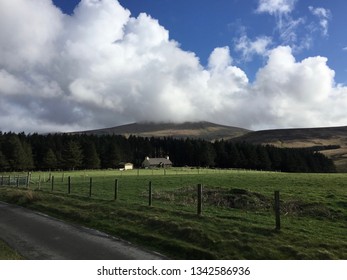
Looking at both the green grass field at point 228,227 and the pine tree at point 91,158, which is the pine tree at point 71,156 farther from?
the green grass field at point 228,227

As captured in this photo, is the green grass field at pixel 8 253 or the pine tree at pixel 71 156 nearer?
the green grass field at pixel 8 253

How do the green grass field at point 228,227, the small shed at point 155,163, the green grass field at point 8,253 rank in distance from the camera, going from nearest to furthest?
the green grass field at point 8,253 < the green grass field at point 228,227 < the small shed at point 155,163

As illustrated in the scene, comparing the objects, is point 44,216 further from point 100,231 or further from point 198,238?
point 198,238

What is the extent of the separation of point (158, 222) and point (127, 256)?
4754mm

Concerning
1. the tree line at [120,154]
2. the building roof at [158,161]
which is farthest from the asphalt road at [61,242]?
the building roof at [158,161]

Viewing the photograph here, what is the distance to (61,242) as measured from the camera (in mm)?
13648

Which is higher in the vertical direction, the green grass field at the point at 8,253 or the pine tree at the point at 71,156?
→ the pine tree at the point at 71,156

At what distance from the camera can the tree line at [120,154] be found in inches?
4941

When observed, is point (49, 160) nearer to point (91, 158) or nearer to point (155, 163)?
point (91, 158)

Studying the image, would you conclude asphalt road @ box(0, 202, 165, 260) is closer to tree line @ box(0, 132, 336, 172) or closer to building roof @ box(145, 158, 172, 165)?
tree line @ box(0, 132, 336, 172)

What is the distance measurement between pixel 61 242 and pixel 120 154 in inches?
5821

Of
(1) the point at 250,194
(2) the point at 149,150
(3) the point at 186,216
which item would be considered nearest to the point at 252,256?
(3) the point at 186,216

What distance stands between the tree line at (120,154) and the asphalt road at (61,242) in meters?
110
